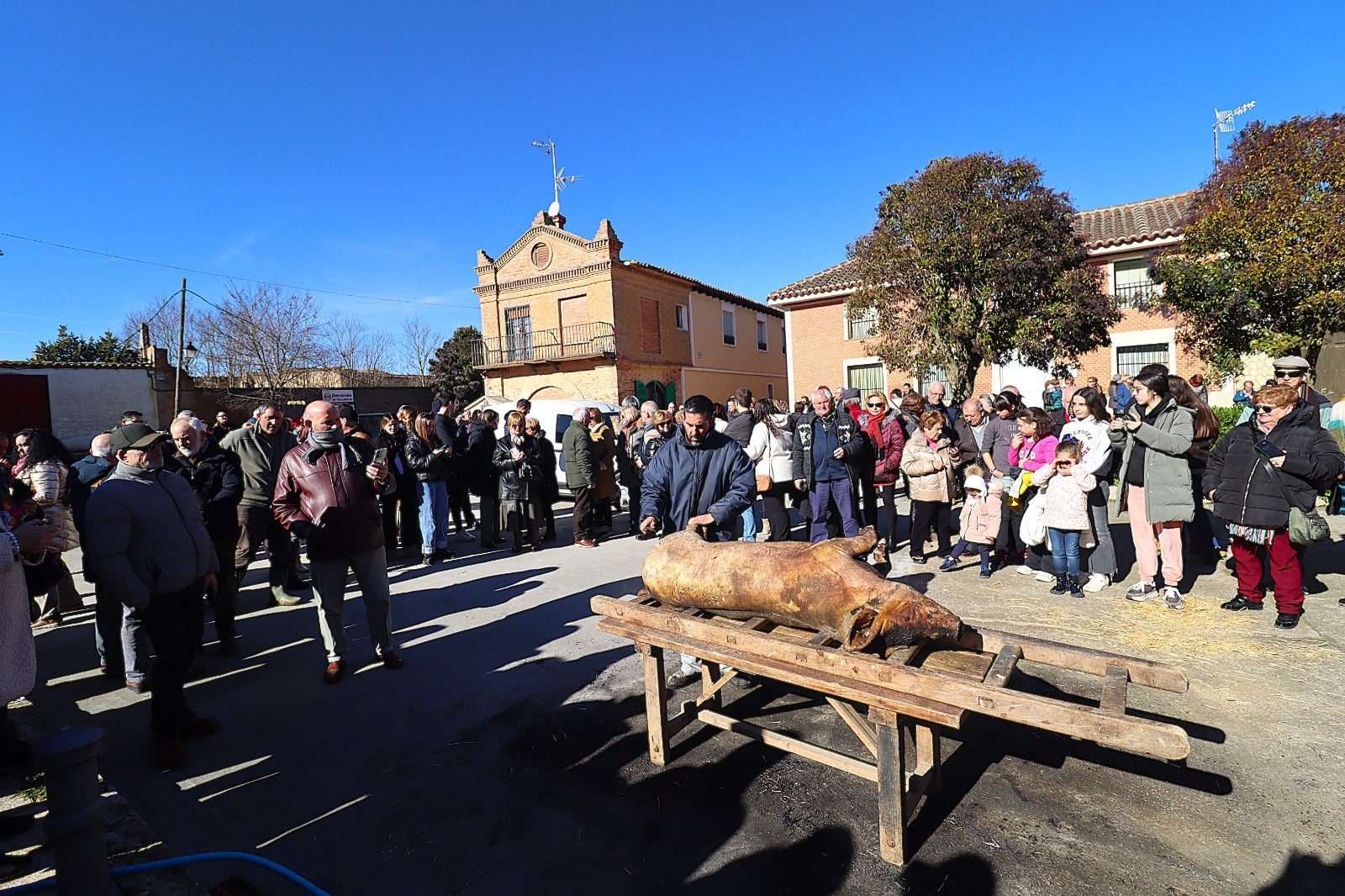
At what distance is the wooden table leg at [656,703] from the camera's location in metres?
3.23

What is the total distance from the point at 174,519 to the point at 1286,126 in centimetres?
1442

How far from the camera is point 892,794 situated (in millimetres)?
2494

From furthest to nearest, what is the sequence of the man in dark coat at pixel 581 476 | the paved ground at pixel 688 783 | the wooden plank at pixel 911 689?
the man in dark coat at pixel 581 476, the paved ground at pixel 688 783, the wooden plank at pixel 911 689

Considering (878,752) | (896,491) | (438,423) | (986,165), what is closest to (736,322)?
(986,165)

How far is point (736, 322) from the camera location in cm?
3431

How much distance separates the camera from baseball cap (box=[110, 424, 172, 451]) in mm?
3664

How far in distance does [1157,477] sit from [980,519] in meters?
1.54

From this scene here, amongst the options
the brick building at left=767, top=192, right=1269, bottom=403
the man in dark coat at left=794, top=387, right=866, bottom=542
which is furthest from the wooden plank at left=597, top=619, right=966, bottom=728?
the brick building at left=767, top=192, right=1269, bottom=403

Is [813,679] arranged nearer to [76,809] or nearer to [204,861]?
[204,861]

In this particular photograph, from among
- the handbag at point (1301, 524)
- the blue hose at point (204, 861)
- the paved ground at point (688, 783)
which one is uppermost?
the handbag at point (1301, 524)

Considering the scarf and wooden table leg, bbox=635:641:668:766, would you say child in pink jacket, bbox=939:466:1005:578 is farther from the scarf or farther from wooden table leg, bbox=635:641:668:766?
the scarf

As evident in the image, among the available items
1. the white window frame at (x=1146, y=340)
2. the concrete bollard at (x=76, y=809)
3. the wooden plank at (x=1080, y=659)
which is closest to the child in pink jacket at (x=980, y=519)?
the wooden plank at (x=1080, y=659)

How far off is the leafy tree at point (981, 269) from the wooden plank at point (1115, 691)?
1245 centimetres

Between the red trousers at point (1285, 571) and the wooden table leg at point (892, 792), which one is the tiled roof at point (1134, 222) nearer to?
the red trousers at point (1285, 571)
